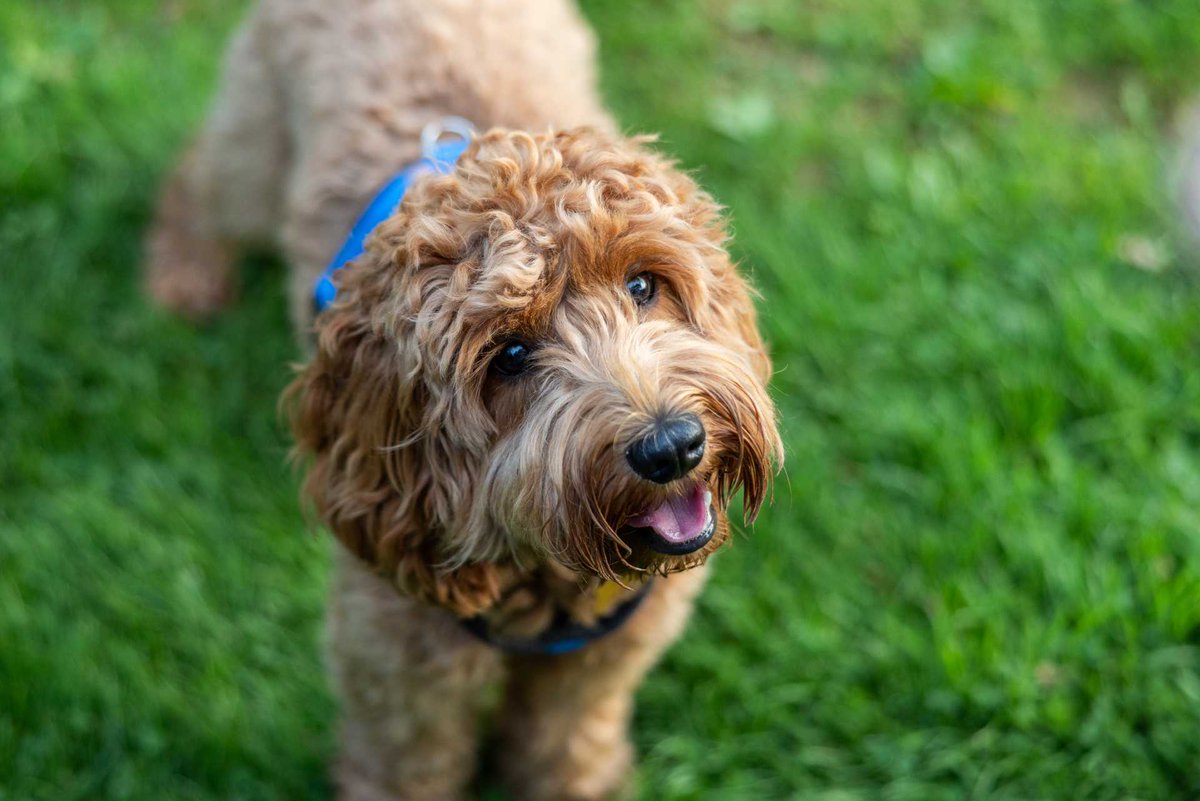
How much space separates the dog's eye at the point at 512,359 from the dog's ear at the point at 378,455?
172mm

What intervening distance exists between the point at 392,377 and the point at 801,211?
2.76 meters

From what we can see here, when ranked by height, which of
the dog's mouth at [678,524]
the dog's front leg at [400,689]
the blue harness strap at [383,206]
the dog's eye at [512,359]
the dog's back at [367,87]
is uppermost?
the dog's back at [367,87]

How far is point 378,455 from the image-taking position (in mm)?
2428

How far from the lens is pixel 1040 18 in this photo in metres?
5.28

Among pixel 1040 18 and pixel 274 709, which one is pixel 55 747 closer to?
pixel 274 709

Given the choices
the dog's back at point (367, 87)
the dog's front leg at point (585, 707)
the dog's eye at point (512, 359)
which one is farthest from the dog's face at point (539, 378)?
the dog's back at point (367, 87)

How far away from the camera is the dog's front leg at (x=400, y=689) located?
273 cm

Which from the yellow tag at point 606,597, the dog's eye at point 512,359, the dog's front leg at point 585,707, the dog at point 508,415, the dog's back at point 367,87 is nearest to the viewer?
the dog at point 508,415

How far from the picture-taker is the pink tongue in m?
2.22

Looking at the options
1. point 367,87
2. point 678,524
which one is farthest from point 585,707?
point 367,87

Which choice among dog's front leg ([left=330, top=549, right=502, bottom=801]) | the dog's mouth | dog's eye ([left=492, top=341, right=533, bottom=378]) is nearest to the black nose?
the dog's mouth

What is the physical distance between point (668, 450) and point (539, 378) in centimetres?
35

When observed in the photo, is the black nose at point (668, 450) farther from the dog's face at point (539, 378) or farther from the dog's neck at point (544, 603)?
the dog's neck at point (544, 603)

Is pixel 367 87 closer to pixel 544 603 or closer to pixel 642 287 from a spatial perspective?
pixel 642 287
